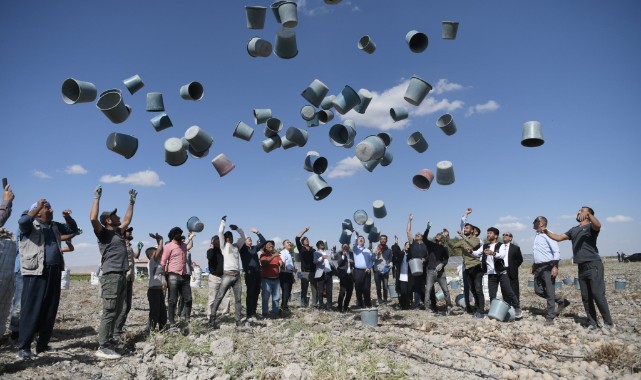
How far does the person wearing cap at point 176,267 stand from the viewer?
655 cm

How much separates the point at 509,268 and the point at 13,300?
297 inches

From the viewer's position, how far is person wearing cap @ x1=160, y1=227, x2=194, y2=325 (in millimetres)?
6555

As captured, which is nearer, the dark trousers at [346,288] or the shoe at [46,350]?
the shoe at [46,350]

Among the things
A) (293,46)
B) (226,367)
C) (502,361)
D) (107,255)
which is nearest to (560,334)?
(502,361)

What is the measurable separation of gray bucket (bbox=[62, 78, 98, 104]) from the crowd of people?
1.22 m

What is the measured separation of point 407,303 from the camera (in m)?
9.56

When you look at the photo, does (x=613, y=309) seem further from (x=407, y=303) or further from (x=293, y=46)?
(x=293, y=46)

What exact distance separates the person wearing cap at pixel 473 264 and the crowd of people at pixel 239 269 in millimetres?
19

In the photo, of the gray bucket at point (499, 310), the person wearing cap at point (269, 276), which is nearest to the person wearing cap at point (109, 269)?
the person wearing cap at point (269, 276)

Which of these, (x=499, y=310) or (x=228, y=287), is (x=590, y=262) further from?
(x=228, y=287)

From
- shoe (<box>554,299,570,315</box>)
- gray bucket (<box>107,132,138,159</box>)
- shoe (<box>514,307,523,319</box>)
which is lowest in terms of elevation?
shoe (<box>514,307,523,319</box>)

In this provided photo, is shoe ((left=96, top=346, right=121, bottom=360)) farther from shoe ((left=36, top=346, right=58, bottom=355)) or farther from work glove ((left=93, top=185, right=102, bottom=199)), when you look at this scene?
work glove ((left=93, top=185, right=102, bottom=199))

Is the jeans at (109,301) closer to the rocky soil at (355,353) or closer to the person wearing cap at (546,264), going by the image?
the rocky soil at (355,353)

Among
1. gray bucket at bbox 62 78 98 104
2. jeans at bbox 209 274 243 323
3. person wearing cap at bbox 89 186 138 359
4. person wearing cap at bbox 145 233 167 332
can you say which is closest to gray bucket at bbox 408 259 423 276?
jeans at bbox 209 274 243 323
